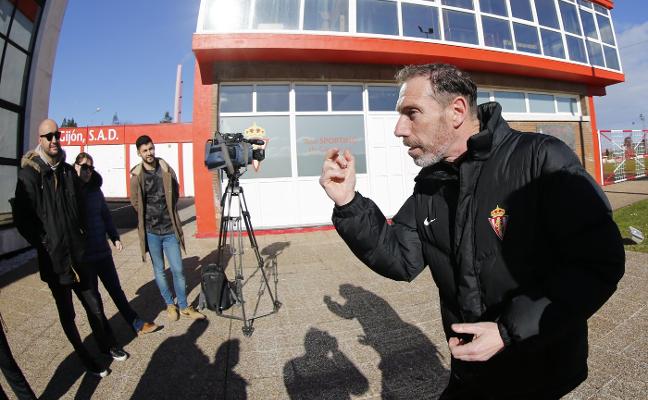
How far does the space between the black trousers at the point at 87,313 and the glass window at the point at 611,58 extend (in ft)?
52.7

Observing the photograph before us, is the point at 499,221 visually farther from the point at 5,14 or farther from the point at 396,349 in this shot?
the point at 5,14

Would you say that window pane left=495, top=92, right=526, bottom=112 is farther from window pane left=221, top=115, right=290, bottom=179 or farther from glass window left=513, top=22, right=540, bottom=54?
window pane left=221, top=115, right=290, bottom=179

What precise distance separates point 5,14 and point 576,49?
1499 cm

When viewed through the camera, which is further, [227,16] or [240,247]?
[227,16]

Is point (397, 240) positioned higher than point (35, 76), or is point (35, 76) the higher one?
point (35, 76)

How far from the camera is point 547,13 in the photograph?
11031 mm

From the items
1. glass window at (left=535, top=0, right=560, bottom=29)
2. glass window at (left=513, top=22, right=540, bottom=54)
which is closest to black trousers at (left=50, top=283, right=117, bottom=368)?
glass window at (left=513, top=22, right=540, bottom=54)

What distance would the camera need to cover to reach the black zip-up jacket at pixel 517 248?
107 cm

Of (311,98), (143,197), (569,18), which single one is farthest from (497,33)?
(143,197)

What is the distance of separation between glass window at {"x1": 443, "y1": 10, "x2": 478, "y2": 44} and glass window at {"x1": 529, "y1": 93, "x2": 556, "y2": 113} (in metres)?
3.21

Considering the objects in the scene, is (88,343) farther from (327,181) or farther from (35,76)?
(35,76)

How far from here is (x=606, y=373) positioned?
256 centimetres

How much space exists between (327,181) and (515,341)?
88 centimetres

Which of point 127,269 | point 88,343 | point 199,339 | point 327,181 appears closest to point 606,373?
point 327,181
